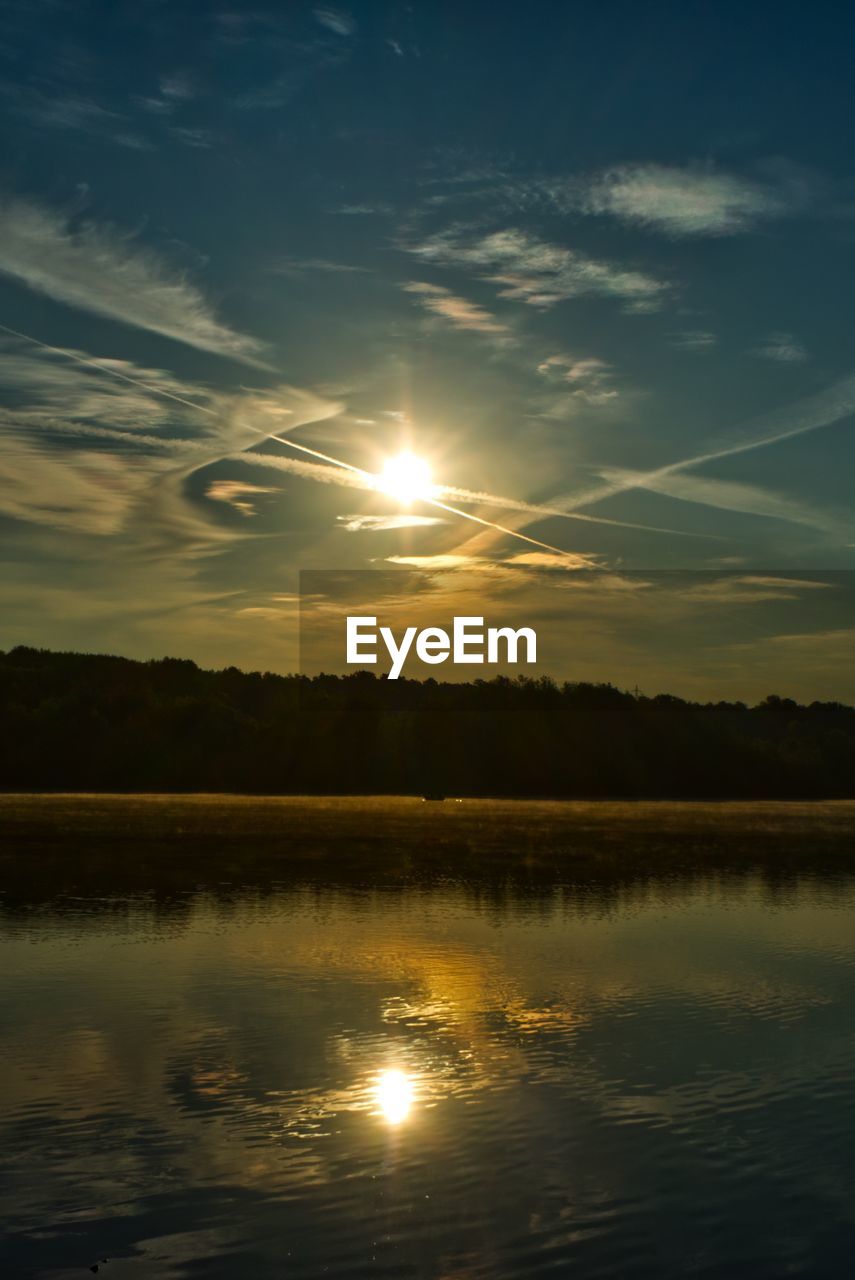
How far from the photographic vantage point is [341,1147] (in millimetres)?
17672

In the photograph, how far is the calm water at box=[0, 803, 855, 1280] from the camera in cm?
1451

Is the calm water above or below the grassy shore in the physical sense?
below

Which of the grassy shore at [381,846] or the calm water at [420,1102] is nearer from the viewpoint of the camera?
the calm water at [420,1102]

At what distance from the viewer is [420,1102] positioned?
20.2 metres

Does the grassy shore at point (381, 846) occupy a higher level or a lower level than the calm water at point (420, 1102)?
higher

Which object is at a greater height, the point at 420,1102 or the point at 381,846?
the point at 381,846

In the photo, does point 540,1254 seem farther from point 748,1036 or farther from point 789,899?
point 789,899

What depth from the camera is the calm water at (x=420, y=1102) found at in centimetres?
1451

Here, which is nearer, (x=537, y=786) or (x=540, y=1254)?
(x=540, y=1254)

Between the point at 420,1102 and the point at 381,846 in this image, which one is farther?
the point at 381,846

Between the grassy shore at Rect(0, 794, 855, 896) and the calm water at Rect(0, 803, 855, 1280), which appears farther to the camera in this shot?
the grassy shore at Rect(0, 794, 855, 896)

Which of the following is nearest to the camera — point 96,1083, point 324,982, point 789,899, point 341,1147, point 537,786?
point 341,1147

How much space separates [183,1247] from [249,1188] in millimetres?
1906

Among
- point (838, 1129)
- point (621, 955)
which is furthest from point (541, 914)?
point (838, 1129)
